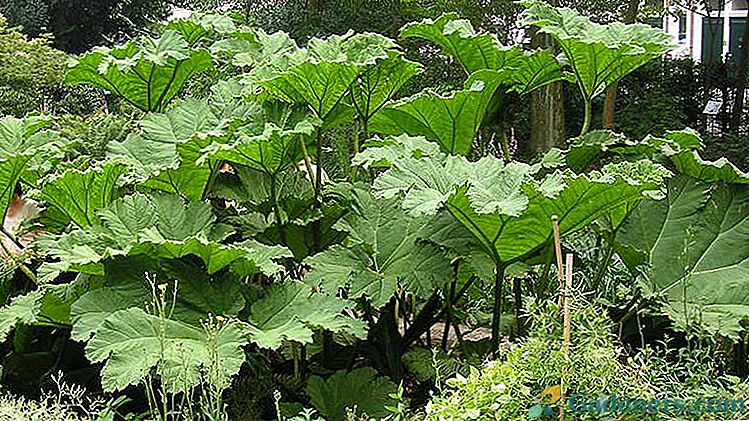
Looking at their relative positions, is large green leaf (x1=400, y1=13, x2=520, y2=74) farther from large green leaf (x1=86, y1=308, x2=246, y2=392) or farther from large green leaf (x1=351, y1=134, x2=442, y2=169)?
large green leaf (x1=86, y1=308, x2=246, y2=392)

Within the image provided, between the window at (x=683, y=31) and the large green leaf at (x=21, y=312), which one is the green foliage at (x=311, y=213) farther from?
the window at (x=683, y=31)

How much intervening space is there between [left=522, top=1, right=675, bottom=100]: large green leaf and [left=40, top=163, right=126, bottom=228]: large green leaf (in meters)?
1.15

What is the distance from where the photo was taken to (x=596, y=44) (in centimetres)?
216

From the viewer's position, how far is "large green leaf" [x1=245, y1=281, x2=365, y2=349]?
6.00 ft

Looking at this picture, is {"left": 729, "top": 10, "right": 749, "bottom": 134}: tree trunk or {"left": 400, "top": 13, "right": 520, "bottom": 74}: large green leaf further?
{"left": 729, "top": 10, "right": 749, "bottom": 134}: tree trunk

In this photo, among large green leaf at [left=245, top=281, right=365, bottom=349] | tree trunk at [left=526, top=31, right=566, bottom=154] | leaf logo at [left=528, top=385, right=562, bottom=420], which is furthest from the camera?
tree trunk at [left=526, top=31, right=566, bottom=154]

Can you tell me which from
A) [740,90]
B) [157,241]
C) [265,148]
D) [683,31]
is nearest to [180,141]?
[265,148]

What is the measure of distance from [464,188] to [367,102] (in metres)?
0.69

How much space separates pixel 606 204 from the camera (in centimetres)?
189

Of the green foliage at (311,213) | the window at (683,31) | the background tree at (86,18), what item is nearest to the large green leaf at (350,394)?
the green foliage at (311,213)

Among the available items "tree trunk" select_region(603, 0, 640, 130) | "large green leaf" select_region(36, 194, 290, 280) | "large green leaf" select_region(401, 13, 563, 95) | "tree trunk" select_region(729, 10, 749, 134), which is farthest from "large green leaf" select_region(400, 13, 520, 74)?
"tree trunk" select_region(729, 10, 749, 134)

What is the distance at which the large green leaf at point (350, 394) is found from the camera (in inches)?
81.7

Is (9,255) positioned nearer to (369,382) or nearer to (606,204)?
(369,382)

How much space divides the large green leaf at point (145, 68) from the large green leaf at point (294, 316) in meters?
0.76
